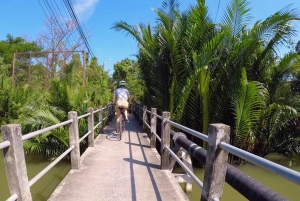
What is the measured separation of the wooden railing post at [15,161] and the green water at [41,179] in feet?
10.1

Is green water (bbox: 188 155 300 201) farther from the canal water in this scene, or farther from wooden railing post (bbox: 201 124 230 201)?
wooden railing post (bbox: 201 124 230 201)

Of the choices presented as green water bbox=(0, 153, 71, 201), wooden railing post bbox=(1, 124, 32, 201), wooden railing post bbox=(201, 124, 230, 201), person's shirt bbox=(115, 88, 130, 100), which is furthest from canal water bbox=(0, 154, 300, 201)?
wooden railing post bbox=(201, 124, 230, 201)

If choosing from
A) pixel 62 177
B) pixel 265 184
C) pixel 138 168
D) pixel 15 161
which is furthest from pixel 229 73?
pixel 15 161

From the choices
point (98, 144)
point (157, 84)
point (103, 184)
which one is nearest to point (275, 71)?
point (157, 84)

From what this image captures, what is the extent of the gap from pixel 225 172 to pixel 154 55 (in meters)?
6.27

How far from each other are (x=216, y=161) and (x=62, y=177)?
16.7 feet

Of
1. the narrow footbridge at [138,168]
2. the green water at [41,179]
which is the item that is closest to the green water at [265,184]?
the narrow footbridge at [138,168]

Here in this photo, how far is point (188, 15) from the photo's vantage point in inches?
306

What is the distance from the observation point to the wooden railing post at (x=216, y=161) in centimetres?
199

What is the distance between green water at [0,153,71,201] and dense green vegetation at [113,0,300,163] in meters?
3.35

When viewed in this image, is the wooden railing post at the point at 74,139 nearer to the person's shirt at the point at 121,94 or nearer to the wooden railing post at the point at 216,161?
the wooden railing post at the point at 216,161

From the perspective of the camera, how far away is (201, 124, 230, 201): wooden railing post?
1.99m

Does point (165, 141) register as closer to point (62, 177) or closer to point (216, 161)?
point (216, 161)

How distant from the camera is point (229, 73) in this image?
6.77 metres
